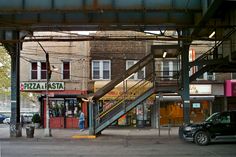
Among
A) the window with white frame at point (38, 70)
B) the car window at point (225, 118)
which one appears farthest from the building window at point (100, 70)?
the car window at point (225, 118)

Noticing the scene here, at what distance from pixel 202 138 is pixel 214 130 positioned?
81 centimetres

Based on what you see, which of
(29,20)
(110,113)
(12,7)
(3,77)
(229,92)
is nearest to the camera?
(12,7)

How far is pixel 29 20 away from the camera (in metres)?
24.7

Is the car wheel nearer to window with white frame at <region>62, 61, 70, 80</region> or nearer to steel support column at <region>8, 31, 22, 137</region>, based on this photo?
steel support column at <region>8, 31, 22, 137</region>

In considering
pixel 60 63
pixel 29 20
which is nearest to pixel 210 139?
pixel 29 20

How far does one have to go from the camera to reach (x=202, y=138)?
80.7 ft

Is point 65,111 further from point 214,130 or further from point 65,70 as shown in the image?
point 214,130

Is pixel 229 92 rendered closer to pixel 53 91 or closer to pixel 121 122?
pixel 121 122

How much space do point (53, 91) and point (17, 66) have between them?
882 cm

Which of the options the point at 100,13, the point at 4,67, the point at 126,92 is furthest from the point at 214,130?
the point at 4,67

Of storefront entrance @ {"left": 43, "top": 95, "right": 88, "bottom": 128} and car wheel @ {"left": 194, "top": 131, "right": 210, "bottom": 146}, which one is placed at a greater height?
storefront entrance @ {"left": 43, "top": 95, "right": 88, "bottom": 128}

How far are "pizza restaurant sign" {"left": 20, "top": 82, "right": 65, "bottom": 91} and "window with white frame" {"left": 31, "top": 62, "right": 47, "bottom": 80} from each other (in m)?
1.21

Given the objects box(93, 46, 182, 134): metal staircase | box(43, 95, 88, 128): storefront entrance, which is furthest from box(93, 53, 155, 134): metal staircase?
box(43, 95, 88, 128): storefront entrance

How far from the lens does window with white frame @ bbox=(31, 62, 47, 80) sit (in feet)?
132
